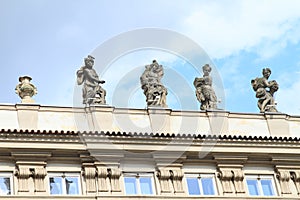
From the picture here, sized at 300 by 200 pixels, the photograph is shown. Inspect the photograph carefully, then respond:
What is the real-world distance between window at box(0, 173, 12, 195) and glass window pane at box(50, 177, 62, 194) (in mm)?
1245

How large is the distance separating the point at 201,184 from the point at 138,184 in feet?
7.09

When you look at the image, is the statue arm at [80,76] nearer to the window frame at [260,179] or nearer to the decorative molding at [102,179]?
the decorative molding at [102,179]

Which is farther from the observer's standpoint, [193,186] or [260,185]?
[260,185]

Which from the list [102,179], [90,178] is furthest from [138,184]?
[90,178]

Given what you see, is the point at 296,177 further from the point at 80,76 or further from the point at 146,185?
the point at 80,76

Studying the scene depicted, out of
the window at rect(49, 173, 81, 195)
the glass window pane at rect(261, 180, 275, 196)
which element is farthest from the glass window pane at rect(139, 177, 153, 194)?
the glass window pane at rect(261, 180, 275, 196)

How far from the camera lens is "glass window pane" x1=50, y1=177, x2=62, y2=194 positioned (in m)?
21.0

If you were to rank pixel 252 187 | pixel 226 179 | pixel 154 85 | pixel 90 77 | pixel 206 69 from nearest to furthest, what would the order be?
pixel 226 179 < pixel 252 187 < pixel 90 77 < pixel 154 85 < pixel 206 69

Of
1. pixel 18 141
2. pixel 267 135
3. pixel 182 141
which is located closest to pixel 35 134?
pixel 18 141

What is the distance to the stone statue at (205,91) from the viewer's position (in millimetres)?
25344

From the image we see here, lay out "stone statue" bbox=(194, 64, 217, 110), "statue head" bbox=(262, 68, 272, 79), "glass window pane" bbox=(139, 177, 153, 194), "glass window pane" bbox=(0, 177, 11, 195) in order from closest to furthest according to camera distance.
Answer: "glass window pane" bbox=(0, 177, 11, 195), "glass window pane" bbox=(139, 177, 153, 194), "stone statue" bbox=(194, 64, 217, 110), "statue head" bbox=(262, 68, 272, 79)

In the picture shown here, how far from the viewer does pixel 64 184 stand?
21250 mm

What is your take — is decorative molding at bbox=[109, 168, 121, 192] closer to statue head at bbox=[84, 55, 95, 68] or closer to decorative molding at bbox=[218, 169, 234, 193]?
decorative molding at bbox=[218, 169, 234, 193]

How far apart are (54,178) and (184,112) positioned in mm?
5671
